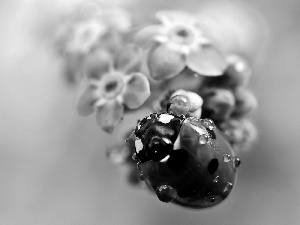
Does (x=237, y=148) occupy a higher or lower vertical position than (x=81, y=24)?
lower

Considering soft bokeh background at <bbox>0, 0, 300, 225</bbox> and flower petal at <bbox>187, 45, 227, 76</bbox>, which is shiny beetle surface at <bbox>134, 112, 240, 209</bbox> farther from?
soft bokeh background at <bbox>0, 0, 300, 225</bbox>

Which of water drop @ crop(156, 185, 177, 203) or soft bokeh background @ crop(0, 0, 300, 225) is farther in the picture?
soft bokeh background @ crop(0, 0, 300, 225)

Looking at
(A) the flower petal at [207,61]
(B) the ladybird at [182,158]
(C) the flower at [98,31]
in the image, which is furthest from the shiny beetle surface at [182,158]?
(C) the flower at [98,31]

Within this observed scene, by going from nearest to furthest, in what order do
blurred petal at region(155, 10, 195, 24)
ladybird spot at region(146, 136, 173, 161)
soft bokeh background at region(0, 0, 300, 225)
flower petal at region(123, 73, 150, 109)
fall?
ladybird spot at region(146, 136, 173, 161)
flower petal at region(123, 73, 150, 109)
blurred petal at region(155, 10, 195, 24)
soft bokeh background at region(0, 0, 300, 225)

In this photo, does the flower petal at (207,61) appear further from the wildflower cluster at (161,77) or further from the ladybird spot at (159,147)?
the ladybird spot at (159,147)

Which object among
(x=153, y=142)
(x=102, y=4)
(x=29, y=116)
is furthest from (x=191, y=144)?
(x=29, y=116)

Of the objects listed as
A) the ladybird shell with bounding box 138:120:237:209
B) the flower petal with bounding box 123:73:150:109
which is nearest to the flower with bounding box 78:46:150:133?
the flower petal with bounding box 123:73:150:109

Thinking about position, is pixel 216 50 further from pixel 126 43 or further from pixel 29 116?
pixel 29 116
